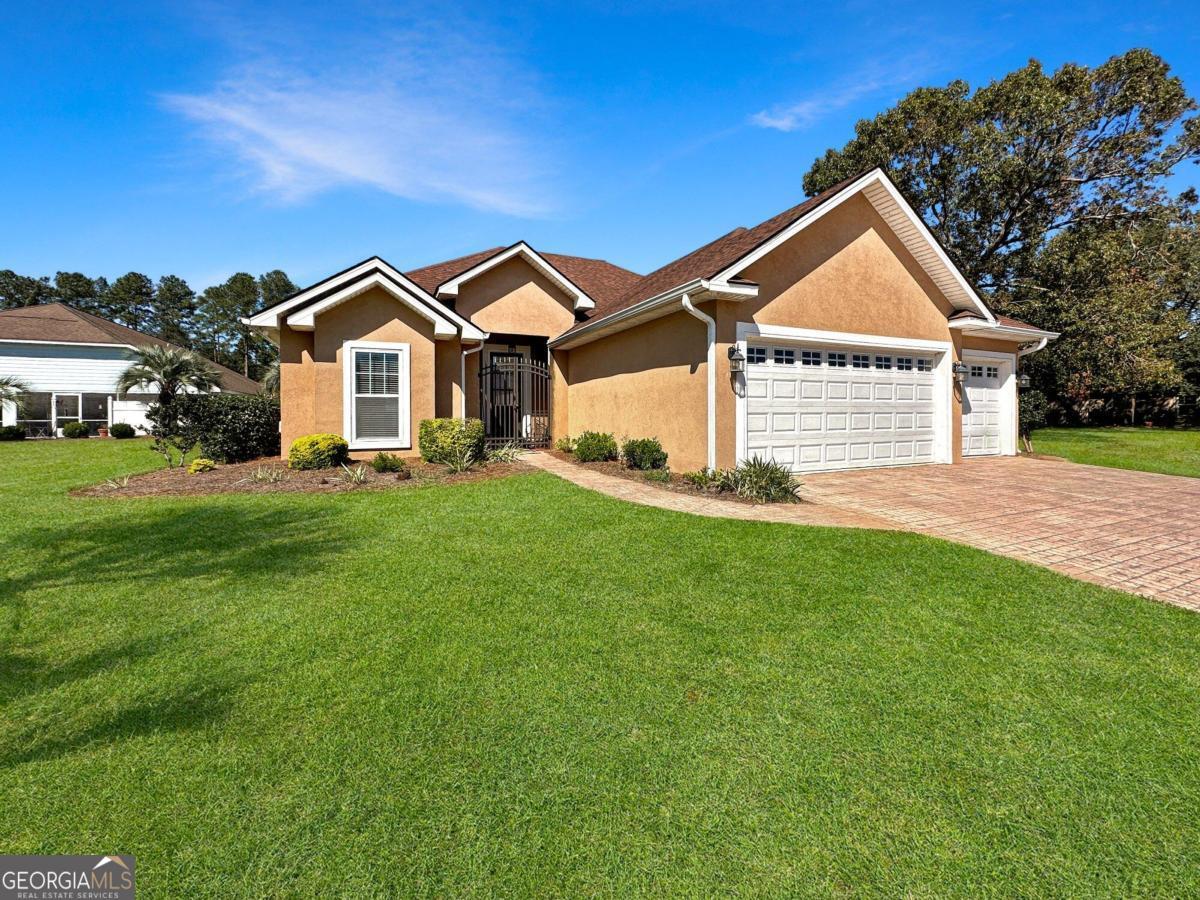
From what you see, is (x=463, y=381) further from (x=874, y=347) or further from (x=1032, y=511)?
(x=1032, y=511)

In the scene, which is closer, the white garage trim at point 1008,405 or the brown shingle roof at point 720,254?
A: the brown shingle roof at point 720,254

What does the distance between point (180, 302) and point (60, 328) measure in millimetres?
42150

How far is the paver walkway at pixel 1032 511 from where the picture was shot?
5.45 meters

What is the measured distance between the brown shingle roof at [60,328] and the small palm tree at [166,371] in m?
10.9

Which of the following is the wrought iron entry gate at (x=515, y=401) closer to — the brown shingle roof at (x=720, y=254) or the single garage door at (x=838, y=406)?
the brown shingle roof at (x=720, y=254)

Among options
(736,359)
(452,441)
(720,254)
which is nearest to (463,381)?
(452,441)

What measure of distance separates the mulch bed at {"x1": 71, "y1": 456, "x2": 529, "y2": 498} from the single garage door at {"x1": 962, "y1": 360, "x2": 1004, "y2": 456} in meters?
11.5

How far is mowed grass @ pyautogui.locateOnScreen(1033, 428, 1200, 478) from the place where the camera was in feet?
42.2

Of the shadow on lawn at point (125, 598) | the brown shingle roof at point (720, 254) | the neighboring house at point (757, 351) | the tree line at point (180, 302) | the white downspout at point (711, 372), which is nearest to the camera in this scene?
the shadow on lawn at point (125, 598)

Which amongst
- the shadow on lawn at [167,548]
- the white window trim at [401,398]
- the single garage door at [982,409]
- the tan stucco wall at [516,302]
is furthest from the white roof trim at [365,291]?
the single garage door at [982,409]

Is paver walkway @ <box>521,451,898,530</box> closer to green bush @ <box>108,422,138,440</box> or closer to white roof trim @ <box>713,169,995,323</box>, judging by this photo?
white roof trim @ <box>713,169,995,323</box>

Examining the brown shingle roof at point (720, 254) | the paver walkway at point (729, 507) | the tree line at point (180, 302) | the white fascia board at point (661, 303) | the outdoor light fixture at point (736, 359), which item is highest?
the tree line at point (180, 302)

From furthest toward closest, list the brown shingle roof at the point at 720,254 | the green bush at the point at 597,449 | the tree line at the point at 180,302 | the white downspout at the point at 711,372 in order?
1. the tree line at the point at 180,302
2. the green bush at the point at 597,449
3. the brown shingle roof at the point at 720,254
4. the white downspout at the point at 711,372

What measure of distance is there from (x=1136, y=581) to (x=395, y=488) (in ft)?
31.1
